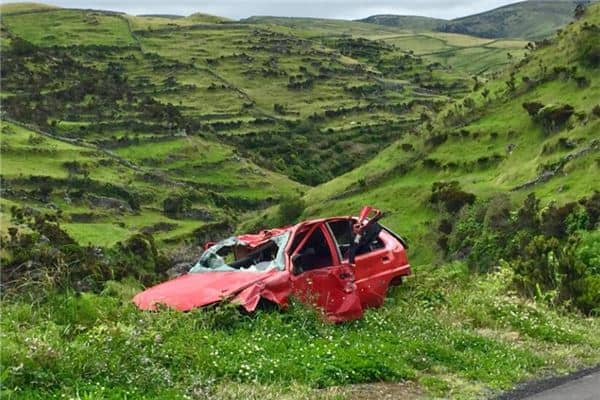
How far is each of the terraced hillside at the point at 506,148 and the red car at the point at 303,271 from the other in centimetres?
3357

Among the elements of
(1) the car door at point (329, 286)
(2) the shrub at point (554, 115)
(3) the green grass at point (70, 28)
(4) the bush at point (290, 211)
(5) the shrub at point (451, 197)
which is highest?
(3) the green grass at point (70, 28)

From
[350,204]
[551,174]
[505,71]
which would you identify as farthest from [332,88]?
[551,174]

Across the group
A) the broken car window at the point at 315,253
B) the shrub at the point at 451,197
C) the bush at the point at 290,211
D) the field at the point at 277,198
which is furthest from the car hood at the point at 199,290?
the bush at the point at 290,211

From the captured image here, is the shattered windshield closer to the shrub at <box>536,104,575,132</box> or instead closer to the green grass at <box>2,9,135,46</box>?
the shrub at <box>536,104,575,132</box>

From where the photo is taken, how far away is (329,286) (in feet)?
34.6

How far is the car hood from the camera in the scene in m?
9.52

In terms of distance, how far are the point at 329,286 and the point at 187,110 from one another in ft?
403

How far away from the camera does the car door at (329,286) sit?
1021cm

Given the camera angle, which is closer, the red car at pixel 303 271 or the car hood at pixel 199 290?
the car hood at pixel 199 290

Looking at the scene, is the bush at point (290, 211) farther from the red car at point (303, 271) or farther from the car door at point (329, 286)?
the car door at point (329, 286)

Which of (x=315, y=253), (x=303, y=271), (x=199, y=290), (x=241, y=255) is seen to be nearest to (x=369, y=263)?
(x=315, y=253)

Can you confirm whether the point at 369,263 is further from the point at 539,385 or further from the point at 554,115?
the point at 554,115

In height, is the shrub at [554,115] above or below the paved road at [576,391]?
below

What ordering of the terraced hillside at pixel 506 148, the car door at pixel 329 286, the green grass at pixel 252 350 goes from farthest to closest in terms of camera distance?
the terraced hillside at pixel 506 148 < the car door at pixel 329 286 < the green grass at pixel 252 350
